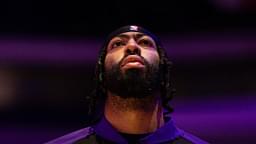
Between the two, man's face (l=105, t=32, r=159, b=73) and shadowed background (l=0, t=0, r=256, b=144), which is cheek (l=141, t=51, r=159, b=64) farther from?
shadowed background (l=0, t=0, r=256, b=144)

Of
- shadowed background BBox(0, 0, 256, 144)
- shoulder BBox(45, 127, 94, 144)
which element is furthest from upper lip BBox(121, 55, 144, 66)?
shadowed background BBox(0, 0, 256, 144)

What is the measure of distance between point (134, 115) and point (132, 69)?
132 mm

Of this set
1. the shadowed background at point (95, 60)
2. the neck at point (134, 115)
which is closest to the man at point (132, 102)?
the neck at point (134, 115)

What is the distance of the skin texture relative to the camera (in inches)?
62.0

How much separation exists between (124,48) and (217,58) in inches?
65.1

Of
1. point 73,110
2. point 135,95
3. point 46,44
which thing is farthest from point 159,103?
point 46,44

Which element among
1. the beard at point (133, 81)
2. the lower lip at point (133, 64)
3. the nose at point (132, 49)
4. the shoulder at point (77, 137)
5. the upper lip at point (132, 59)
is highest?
the nose at point (132, 49)

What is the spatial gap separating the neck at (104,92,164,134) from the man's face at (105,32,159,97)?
0.08ft

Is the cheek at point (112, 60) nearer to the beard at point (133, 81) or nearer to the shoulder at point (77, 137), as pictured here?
the beard at point (133, 81)

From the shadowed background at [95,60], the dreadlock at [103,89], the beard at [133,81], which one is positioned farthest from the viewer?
the shadowed background at [95,60]

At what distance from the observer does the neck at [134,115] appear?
158 cm

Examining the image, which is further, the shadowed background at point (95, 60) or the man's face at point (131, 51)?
the shadowed background at point (95, 60)

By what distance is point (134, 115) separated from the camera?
1.58 meters

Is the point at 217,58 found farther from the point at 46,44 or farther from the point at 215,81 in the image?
the point at 46,44
